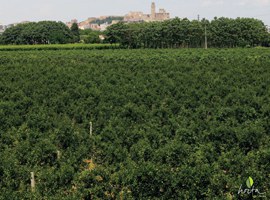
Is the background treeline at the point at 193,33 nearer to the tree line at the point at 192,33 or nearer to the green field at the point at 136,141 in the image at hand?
the tree line at the point at 192,33

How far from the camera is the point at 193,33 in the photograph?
79375mm

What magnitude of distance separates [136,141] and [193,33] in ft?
236

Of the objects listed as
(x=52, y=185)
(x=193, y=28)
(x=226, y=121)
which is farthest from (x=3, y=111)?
(x=193, y=28)

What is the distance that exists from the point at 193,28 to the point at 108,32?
71.8 ft

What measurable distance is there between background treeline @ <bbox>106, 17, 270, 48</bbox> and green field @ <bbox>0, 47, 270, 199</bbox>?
6072 cm

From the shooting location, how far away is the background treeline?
77887 mm

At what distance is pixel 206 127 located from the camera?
40.1ft

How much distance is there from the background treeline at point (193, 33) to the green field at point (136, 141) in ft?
199
